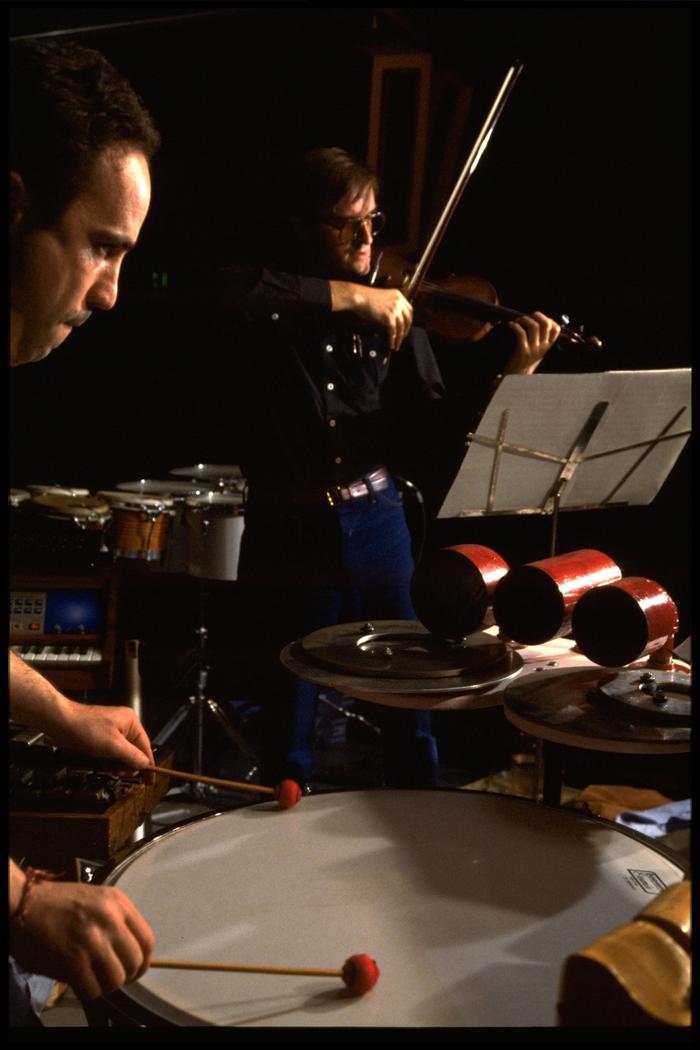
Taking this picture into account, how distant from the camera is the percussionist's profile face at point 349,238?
2.82m

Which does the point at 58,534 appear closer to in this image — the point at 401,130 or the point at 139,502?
the point at 139,502

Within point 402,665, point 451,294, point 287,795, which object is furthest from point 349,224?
point 287,795

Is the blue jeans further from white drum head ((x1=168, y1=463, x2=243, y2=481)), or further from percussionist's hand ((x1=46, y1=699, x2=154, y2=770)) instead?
white drum head ((x1=168, y1=463, x2=243, y2=481))

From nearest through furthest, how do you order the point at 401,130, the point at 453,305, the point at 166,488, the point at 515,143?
1. the point at 453,305
2. the point at 401,130
3. the point at 515,143
4. the point at 166,488

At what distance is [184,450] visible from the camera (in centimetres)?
534

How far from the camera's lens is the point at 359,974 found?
2.81 ft

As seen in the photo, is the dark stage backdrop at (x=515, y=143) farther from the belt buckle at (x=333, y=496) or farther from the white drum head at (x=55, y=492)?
the white drum head at (x=55, y=492)

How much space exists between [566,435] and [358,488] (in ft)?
2.39

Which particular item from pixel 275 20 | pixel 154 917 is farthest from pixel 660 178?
pixel 154 917

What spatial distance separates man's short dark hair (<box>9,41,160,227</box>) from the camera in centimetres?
115

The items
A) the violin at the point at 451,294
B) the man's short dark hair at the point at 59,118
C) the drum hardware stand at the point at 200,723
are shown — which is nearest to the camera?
the man's short dark hair at the point at 59,118

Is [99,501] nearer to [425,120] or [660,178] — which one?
[425,120]

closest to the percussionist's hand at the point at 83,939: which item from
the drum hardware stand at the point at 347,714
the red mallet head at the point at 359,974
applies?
the red mallet head at the point at 359,974

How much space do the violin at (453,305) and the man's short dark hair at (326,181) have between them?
0.95 ft
